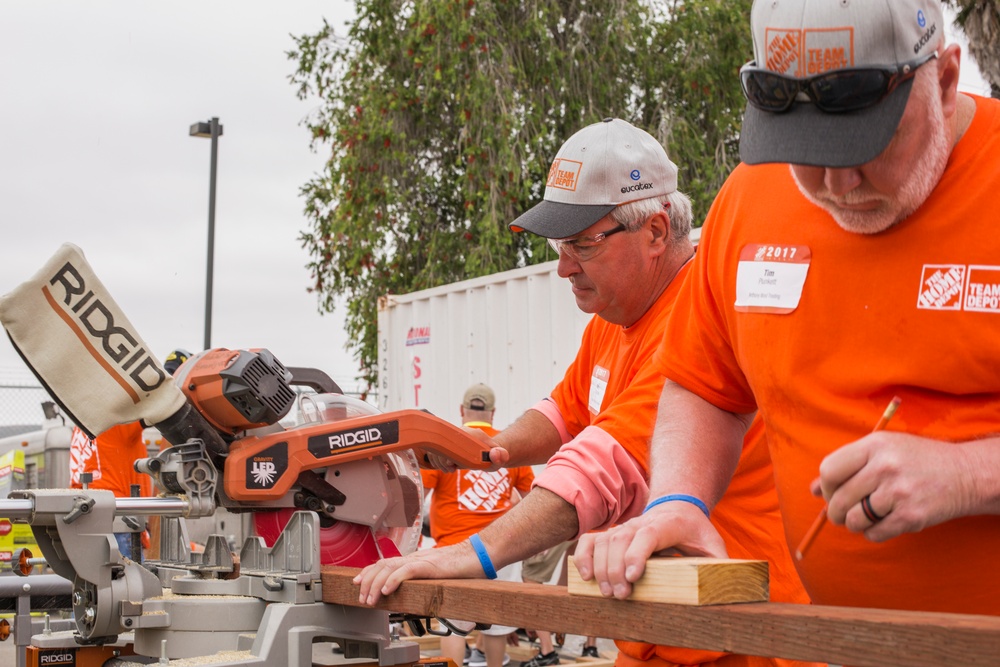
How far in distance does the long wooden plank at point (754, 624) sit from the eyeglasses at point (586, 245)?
0.99 metres

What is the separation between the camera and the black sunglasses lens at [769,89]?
1.45 metres

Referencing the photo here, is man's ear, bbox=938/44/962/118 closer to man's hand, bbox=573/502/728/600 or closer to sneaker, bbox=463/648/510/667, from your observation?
man's hand, bbox=573/502/728/600

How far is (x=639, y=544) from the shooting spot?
5.16 feet

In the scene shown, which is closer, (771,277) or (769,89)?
(769,89)

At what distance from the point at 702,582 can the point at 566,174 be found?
4.72ft

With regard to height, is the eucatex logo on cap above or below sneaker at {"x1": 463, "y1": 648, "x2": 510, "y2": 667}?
above

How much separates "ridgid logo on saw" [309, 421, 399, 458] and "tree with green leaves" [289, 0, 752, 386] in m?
10.1

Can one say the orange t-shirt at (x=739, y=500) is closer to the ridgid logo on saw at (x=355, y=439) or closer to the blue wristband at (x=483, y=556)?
the blue wristband at (x=483, y=556)

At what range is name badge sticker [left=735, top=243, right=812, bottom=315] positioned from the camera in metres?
1.68

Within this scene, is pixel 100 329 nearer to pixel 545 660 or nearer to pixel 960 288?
pixel 960 288

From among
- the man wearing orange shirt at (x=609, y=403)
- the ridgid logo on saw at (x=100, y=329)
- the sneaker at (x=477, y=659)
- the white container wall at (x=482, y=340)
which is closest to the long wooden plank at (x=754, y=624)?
the man wearing orange shirt at (x=609, y=403)

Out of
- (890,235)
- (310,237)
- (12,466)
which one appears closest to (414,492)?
(890,235)

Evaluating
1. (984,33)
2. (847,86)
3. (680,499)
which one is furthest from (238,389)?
(984,33)

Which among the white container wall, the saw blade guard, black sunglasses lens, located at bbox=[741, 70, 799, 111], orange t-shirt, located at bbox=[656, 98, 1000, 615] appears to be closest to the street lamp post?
the white container wall
